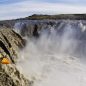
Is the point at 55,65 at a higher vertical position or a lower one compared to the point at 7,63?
lower

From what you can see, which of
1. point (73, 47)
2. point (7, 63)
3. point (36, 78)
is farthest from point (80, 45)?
point (7, 63)

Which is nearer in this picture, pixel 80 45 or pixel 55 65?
pixel 55 65

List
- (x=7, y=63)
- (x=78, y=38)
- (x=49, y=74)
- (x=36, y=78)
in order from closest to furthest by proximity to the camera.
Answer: (x=7, y=63)
(x=36, y=78)
(x=49, y=74)
(x=78, y=38)

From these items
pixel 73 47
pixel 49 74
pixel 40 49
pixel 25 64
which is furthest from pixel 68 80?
pixel 73 47

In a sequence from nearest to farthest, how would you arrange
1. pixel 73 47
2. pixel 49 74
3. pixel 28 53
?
pixel 49 74
pixel 28 53
pixel 73 47

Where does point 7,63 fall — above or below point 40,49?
above

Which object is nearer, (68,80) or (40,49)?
(68,80)

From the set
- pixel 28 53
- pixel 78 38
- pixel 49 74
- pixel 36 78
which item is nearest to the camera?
pixel 36 78

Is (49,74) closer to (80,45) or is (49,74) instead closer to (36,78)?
(36,78)

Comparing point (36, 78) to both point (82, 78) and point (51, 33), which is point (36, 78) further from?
point (51, 33)
